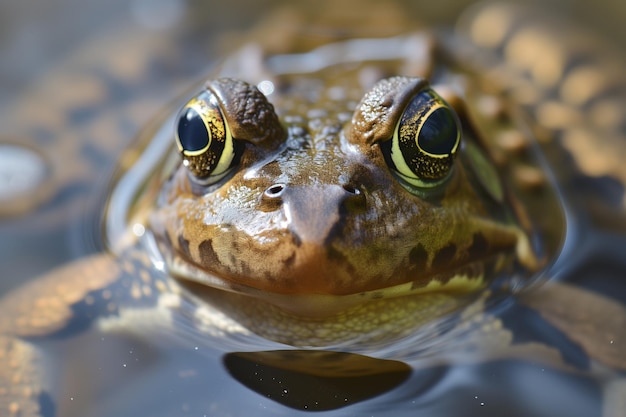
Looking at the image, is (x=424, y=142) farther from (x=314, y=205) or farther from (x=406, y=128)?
(x=314, y=205)

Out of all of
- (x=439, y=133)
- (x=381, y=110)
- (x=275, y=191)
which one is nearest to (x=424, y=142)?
(x=439, y=133)

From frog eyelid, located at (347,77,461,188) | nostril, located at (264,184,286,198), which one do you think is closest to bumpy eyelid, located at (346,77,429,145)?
frog eyelid, located at (347,77,461,188)

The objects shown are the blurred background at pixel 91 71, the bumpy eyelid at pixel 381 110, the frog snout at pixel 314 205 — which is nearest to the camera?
the frog snout at pixel 314 205

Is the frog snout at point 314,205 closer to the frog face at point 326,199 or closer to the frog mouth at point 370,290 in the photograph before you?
the frog face at point 326,199

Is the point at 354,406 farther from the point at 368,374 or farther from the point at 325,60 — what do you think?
the point at 325,60

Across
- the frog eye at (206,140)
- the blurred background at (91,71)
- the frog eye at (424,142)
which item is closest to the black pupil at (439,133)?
the frog eye at (424,142)

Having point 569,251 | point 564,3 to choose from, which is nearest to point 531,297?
point 569,251

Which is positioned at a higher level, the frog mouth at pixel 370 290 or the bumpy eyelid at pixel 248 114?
the bumpy eyelid at pixel 248 114
